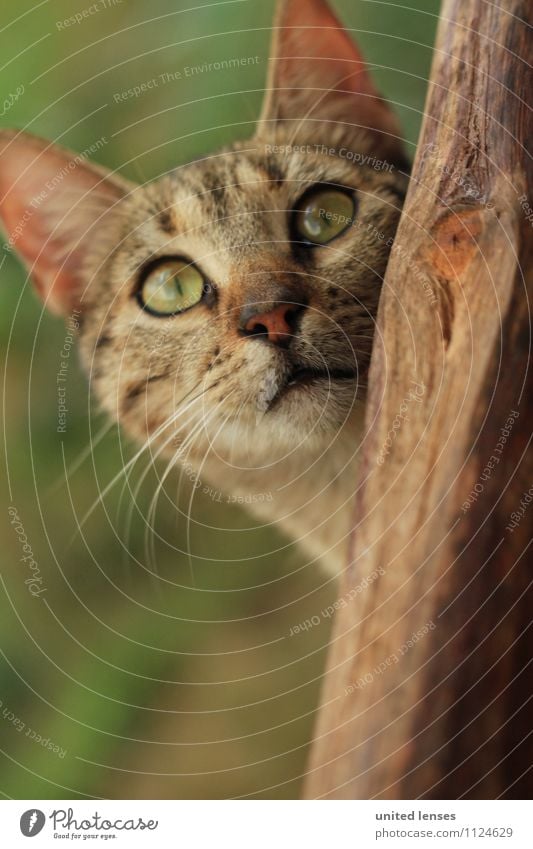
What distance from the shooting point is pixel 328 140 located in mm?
823

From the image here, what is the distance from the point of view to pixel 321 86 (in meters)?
0.83

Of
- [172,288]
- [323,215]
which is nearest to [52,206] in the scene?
[172,288]

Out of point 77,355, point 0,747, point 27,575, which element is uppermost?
point 77,355

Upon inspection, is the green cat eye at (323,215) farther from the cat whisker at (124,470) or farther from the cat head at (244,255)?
the cat whisker at (124,470)

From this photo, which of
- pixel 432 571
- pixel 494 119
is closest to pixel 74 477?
pixel 432 571

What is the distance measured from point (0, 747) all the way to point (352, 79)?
82cm

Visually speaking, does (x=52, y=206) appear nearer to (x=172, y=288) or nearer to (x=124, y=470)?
(x=172, y=288)

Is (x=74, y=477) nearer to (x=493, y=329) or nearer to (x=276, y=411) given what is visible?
(x=276, y=411)

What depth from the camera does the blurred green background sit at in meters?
0.82

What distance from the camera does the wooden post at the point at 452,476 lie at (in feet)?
1.92
